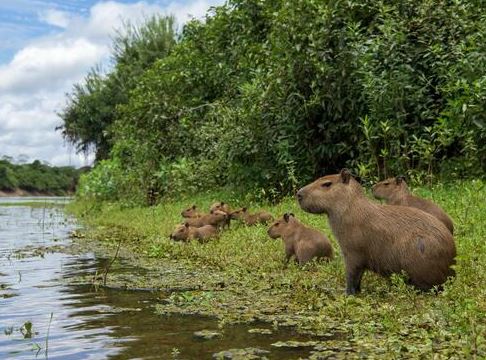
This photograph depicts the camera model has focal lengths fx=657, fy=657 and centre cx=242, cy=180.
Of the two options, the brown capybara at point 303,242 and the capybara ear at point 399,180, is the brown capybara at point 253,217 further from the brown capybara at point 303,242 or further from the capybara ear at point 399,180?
the capybara ear at point 399,180

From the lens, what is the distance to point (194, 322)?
4.77 metres

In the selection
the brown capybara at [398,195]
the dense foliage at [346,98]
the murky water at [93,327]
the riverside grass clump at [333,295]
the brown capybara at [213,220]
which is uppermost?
the dense foliage at [346,98]

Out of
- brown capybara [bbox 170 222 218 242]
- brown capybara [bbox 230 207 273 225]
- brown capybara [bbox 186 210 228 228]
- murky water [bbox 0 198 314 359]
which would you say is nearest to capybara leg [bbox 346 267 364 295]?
murky water [bbox 0 198 314 359]

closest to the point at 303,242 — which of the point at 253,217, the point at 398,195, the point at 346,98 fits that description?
the point at 398,195

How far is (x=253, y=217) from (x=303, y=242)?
10.9 ft

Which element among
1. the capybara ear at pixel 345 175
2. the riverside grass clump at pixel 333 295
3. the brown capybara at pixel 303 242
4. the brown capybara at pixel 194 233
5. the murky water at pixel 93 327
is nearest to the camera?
the riverside grass clump at pixel 333 295

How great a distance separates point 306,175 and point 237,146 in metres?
1.85

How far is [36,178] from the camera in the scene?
7012 centimetres

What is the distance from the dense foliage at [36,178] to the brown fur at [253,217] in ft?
187

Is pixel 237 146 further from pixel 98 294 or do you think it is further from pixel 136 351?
pixel 136 351

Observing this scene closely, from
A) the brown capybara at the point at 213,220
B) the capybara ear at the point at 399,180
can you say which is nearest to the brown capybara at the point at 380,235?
the capybara ear at the point at 399,180

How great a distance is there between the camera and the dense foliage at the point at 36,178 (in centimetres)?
6694

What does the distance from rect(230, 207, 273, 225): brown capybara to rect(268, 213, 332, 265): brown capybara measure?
7.76 ft

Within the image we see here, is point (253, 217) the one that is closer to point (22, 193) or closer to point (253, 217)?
point (253, 217)
